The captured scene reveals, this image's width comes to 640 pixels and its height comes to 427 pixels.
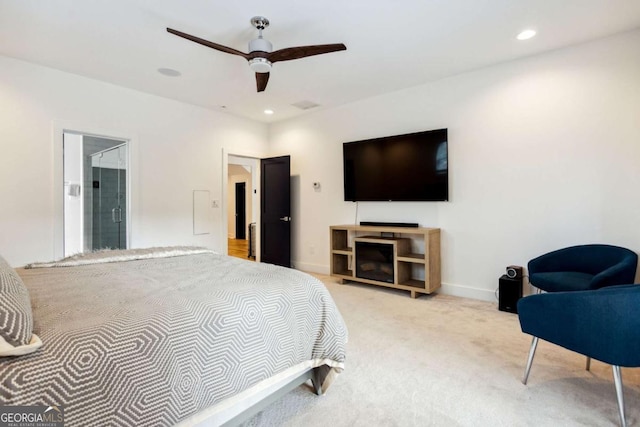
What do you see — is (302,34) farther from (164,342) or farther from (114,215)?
(114,215)

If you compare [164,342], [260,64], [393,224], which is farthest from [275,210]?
[164,342]

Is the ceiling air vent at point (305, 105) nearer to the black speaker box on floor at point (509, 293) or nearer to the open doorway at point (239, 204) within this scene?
the black speaker box on floor at point (509, 293)

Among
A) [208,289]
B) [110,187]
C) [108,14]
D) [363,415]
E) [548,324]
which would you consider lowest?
[363,415]

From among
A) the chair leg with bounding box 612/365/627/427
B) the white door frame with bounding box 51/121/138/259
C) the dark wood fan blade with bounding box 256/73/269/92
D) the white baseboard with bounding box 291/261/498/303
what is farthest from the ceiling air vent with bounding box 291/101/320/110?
the chair leg with bounding box 612/365/627/427

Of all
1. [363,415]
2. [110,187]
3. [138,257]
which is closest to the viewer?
[363,415]

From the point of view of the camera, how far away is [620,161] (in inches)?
114

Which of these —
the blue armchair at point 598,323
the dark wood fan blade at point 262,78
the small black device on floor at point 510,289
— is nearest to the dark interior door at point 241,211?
the dark wood fan blade at point 262,78

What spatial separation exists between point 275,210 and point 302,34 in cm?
322

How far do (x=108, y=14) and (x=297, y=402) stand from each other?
3.13 m

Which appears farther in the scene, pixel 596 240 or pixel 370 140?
pixel 370 140

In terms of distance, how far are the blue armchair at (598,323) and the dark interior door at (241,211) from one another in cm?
934

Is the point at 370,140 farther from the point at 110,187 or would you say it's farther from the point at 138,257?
the point at 110,187

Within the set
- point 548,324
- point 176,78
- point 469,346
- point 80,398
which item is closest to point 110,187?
point 176,78

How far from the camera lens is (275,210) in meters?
5.55
